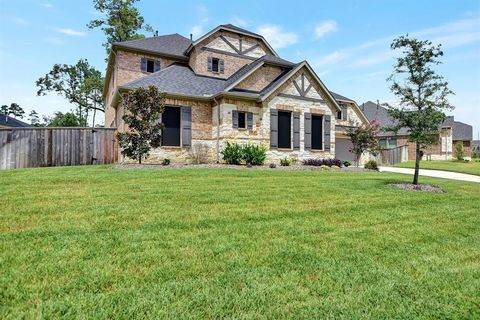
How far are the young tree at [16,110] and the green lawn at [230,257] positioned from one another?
84720mm

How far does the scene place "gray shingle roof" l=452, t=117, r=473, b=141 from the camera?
39438mm

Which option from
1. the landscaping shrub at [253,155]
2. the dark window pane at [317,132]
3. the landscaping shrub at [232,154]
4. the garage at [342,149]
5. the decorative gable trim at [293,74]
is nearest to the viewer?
the landscaping shrub at [232,154]

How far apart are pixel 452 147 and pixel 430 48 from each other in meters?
37.0

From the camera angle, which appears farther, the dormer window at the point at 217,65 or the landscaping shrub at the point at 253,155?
the dormer window at the point at 217,65

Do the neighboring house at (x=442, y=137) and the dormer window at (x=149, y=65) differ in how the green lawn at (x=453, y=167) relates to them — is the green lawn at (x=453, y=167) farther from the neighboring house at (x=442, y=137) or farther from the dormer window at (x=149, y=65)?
the dormer window at (x=149, y=65)

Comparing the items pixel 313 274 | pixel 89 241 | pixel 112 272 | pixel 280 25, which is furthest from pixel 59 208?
pixel 280 25

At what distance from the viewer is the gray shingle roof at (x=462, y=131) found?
129ft

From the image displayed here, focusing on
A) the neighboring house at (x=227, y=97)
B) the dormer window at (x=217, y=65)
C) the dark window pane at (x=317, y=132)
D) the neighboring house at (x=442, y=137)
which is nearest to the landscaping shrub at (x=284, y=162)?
the neighboring house at (x=227, y=97)

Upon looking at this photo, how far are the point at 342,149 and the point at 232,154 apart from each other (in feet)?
49.8

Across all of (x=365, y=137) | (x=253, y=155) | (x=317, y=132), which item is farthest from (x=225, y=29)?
(x=365, y=137)

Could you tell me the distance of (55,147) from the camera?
1463cm

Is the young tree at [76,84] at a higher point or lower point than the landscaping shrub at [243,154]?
higher

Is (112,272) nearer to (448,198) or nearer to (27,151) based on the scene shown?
(448,198)

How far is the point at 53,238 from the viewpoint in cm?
387
